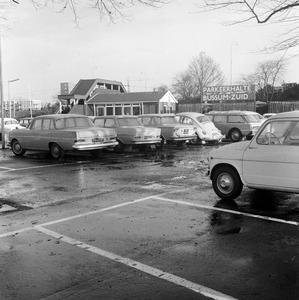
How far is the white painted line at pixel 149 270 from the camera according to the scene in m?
3.78

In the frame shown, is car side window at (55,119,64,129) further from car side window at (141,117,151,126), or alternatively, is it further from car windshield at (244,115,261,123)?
car windshield at (244,115,261,123)

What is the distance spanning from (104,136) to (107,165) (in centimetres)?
201

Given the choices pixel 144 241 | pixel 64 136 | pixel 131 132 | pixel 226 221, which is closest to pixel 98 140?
pixel 64 136

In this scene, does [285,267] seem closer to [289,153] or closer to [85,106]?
[289,153]

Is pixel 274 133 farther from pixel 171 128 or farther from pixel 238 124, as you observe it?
pixel 238 124

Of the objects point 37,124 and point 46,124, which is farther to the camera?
point 37,124

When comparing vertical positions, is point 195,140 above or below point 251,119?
below

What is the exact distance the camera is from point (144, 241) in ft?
17.7

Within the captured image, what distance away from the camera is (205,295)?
3.75 metres

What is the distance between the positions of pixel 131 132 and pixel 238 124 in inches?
315

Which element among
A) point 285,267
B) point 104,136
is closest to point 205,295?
point 285,267

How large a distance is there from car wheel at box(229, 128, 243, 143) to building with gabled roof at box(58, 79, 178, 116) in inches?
792

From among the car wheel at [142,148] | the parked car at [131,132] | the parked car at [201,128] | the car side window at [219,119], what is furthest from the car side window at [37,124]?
the car side window at [219,119]

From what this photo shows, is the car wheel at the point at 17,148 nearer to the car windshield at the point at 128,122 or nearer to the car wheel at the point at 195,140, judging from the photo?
the car windshield at the point at 128,122
